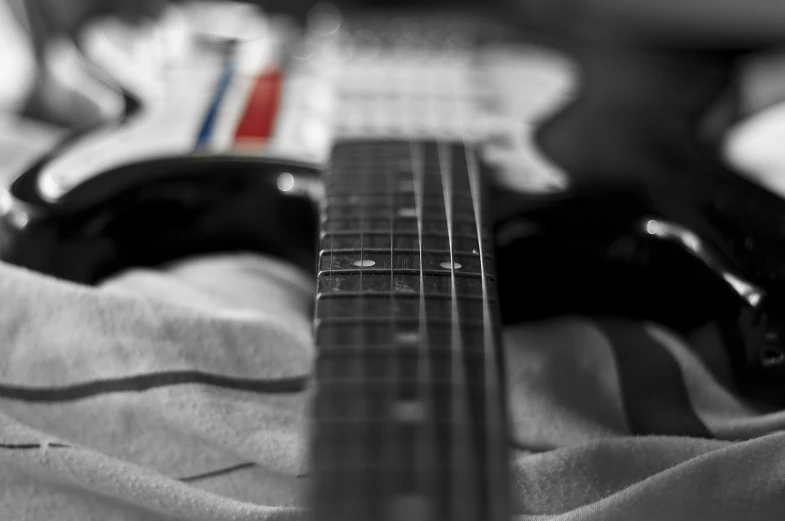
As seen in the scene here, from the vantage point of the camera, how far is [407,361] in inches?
12.8

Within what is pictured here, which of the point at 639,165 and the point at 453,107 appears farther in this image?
the point at 453,107

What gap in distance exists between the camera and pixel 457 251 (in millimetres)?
408

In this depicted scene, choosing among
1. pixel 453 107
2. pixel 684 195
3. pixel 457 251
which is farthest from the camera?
pixel 453 107

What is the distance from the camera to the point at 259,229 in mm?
562

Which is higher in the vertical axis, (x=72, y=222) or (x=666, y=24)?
(x=666, y=24)

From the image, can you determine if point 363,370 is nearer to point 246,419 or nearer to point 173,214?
point 246,419

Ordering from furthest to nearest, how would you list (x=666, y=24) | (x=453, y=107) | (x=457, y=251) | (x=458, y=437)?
(x=666, y=24)
(x=453, y=107)
(x=457, y=251)
(x=458, y=437)

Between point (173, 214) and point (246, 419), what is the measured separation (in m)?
0.20

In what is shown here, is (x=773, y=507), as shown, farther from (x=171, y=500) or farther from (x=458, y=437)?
(x=171, y=500)

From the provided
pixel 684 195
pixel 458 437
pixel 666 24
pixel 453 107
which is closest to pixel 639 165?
pixel 684 195

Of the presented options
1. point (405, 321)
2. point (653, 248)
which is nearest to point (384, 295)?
point (405, 321)

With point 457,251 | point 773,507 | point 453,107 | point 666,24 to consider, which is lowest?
point 773,507

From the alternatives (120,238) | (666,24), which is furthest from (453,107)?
(666,24)

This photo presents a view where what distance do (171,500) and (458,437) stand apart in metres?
0.14
